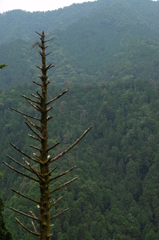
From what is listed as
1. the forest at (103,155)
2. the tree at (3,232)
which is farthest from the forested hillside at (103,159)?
the tree at (3,232)

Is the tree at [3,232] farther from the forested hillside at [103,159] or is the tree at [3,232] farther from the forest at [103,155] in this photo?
the forested hillside at [103,159]

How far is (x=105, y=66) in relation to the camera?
571 ft

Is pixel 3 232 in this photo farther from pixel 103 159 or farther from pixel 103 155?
pixel 103 155

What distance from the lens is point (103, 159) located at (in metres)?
87.0

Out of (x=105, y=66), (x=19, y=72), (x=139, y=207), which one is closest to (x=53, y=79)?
(x=19, y=72)

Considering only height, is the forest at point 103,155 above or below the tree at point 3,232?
below

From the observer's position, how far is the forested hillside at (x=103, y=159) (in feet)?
204

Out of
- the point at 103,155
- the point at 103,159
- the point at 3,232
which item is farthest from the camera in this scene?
the point at 103,155

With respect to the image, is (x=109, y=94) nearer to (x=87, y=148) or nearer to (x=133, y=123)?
(x=133, y=123)

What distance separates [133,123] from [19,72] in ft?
265

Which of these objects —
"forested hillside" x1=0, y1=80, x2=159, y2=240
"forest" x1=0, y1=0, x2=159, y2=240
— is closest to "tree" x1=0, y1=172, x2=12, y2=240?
"forest" x1=0, y1=0, x2=159, y2=240

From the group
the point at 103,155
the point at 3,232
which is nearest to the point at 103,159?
the point at 103,155

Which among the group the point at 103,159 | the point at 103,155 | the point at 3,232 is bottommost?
the point at 103,159

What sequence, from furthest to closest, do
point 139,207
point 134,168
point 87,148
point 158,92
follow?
point 158,92 < point 87,148 < point 134,168 < point 139,207
